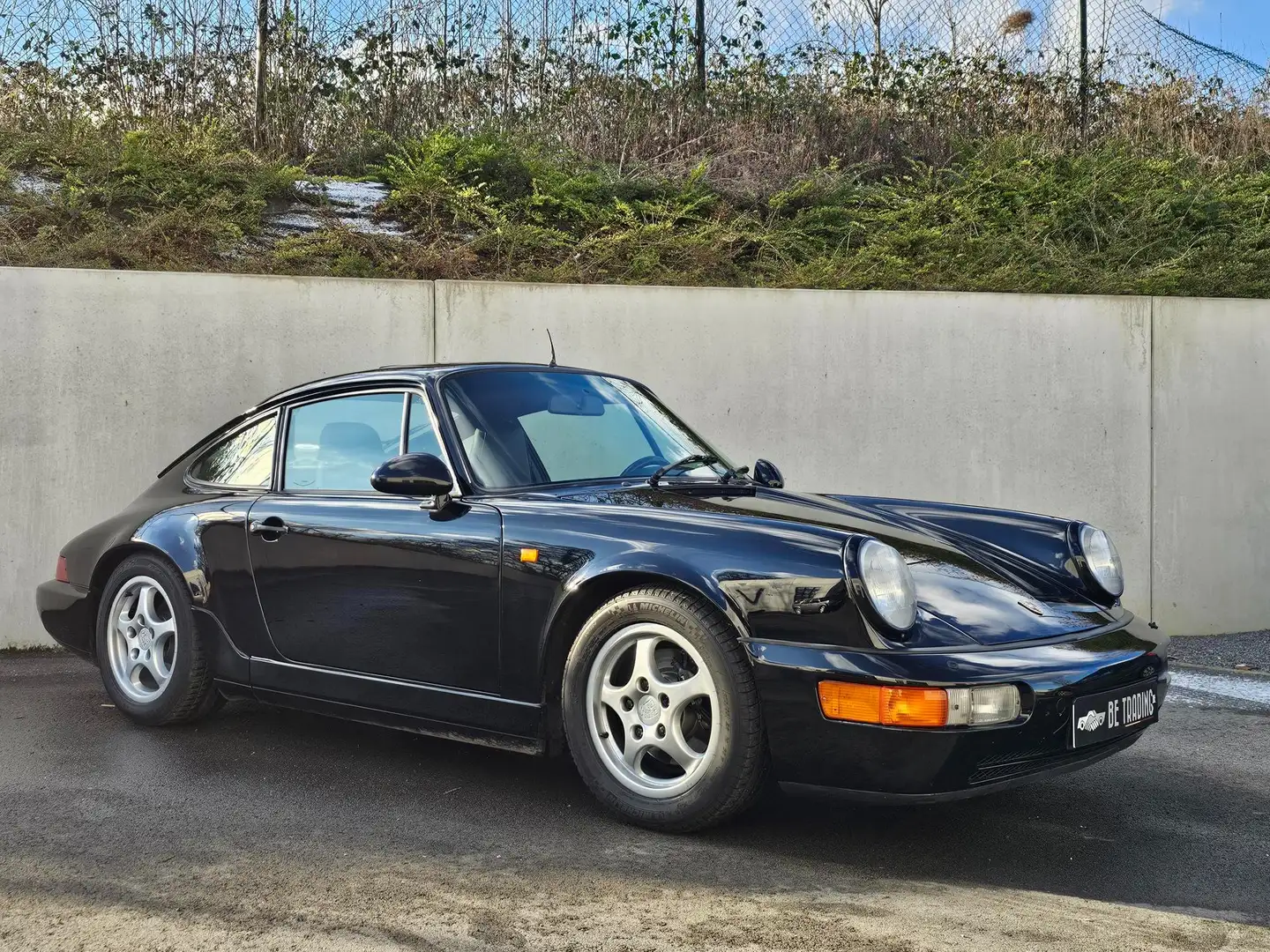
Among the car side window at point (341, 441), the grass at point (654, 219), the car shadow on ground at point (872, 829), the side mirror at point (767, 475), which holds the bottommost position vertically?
the car shadow on ground at point (872, 829)

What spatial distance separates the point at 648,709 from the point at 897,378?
456 cm

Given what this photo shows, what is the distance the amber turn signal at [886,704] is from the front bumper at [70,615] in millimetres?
3327

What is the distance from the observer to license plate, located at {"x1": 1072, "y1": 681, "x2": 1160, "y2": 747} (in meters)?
3.46

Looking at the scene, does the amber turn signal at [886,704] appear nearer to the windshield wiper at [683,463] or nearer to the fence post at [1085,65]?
the windshield wiper at [683,463]

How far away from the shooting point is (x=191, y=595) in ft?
15.9

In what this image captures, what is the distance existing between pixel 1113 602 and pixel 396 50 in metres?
9.74

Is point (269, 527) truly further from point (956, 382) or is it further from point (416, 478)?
point (956, 382)

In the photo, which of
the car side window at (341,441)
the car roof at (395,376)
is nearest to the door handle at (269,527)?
the car side window at (341,441)

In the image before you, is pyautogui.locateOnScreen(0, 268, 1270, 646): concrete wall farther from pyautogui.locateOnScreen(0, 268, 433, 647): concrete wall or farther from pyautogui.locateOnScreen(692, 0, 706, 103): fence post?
pyautogui.locateOnScreen(692, 0, 706, 103): fence post

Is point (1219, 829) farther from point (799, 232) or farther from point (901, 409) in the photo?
point (799, 232)

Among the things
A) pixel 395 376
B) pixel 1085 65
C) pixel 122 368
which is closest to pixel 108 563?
pixel 395 376

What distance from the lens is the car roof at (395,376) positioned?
15.1 ft

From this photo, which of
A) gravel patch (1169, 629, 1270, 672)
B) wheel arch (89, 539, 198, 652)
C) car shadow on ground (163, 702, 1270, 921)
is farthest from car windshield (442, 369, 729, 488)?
gravel patch (1169, 629, 1270, 672)

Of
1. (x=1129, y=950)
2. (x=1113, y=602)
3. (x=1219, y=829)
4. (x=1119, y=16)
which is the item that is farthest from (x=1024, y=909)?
(x=1119, y=16)
